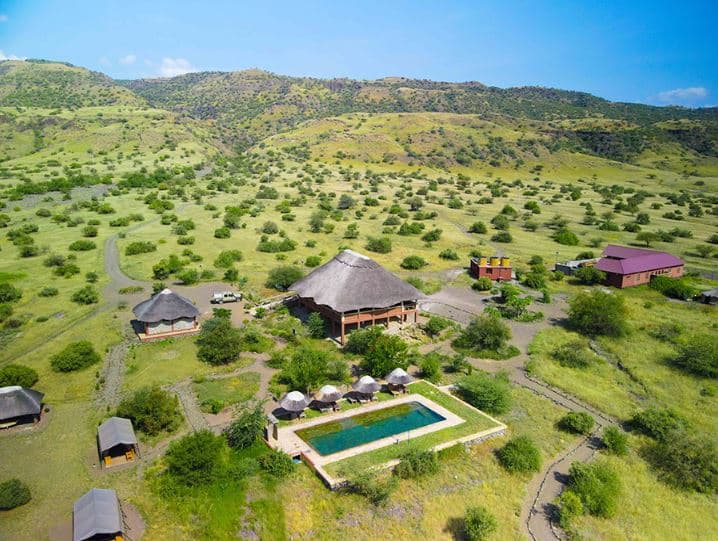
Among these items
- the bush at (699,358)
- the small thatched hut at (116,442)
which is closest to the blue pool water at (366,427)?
the small thatched hut at (116,442)

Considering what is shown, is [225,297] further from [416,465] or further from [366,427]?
[416,465]

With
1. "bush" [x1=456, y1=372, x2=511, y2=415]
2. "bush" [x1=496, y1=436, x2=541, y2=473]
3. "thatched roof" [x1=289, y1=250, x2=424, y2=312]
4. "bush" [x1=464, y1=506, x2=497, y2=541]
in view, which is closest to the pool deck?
"bush" [x1=456, y1=372, x2=511, y2=415]

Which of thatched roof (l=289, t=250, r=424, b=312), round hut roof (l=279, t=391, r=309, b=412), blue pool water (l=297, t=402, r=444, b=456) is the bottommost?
blue pool water (l=297, t=402, r=444, b=456)

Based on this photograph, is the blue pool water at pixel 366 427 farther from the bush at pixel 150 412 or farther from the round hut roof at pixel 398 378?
the bush at pixel 150 412

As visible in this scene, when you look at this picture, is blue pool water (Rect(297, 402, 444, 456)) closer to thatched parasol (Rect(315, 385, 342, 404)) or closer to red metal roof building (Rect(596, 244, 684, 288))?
thatched parasol (Rect(315, 385, 342, 404))

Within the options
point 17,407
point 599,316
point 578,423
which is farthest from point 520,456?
point 17,407

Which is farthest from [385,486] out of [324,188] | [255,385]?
[324,188]
